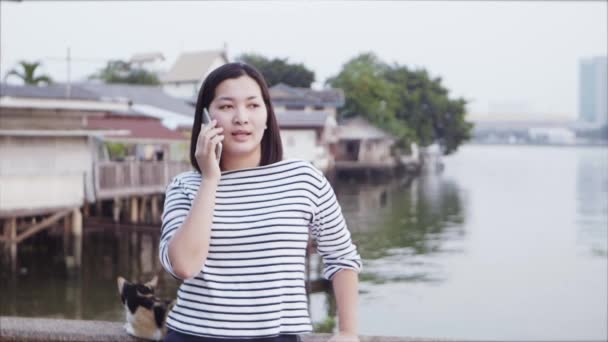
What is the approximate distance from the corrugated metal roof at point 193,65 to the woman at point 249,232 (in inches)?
103

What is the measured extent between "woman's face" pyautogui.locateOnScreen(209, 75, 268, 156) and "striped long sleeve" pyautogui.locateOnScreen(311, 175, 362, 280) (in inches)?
5.7

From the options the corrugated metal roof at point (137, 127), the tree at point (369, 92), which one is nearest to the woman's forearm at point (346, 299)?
the tree at point (369, 92)

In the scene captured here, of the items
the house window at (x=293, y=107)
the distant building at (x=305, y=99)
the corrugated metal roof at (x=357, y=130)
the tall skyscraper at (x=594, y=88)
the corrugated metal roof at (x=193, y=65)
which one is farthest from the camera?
the corrugated metal roof at (x=357, y=130)

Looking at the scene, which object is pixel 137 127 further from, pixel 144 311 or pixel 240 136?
pixel 240 136

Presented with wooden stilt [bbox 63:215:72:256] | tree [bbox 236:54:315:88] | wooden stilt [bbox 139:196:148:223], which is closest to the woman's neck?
tree [bbox 236:54:315:88]

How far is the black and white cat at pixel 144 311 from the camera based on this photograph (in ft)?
6.05

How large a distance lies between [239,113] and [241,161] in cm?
9

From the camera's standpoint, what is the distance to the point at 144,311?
73.5 inches

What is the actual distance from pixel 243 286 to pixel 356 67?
4257 mm

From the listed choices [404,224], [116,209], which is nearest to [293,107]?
[404,224]

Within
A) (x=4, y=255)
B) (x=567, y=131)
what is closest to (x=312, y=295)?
(x=567, y=131)

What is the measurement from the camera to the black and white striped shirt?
124cm

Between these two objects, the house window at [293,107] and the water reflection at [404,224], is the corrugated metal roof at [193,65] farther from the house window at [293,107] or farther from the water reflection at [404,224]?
the water reflection at [404,224]

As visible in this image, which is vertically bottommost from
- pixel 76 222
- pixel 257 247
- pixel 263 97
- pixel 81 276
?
pixel 81 276
